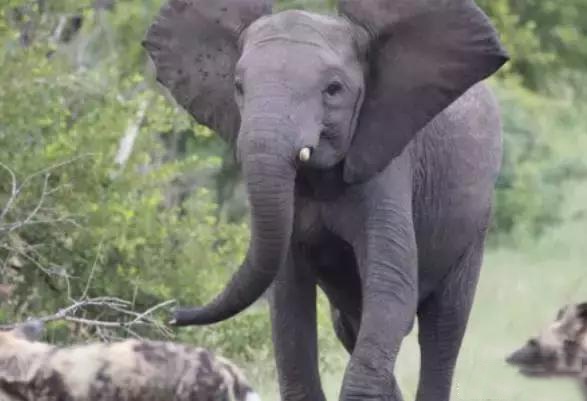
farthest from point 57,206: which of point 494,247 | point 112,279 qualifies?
point 494,247

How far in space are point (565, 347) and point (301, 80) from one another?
1474 millimetres

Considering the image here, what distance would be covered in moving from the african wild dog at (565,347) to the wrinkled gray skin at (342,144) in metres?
0.53

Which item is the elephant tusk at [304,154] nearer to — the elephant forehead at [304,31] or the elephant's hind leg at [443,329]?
the elephant forehead at [304,31]

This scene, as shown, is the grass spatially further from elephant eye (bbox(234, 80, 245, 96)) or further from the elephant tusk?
elephant eye (bbox(234, 80, 245, 96))

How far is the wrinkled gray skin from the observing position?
22.9ft

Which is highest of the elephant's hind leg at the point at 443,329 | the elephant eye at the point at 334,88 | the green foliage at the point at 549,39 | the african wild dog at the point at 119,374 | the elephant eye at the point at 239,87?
the green foliage at the point at 549,39

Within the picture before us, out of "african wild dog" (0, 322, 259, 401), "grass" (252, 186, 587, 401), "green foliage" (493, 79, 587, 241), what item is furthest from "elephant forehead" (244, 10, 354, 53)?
"green foliage" (493, 79, 587, 241)

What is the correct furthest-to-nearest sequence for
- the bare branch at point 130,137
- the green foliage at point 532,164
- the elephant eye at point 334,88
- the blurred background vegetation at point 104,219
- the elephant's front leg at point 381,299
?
the green foliage at point 532,164 < the bare branch at point 130,137 < the blurred background vegetation at point 104,219 < the elephant's front leg at point 381,299 < the elephant eye at point 334,88

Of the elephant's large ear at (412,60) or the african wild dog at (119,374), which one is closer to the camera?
the african wild dog at (119,374)

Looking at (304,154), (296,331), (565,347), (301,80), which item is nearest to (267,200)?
(304,154)

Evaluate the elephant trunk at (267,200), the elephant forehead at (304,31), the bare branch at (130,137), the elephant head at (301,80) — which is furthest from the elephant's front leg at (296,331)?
the bare branch at (130,137)

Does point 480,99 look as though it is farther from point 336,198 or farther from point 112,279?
point 112,279

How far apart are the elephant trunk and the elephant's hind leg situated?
1415 millimetres

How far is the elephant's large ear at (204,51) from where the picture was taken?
7512 millimetres
